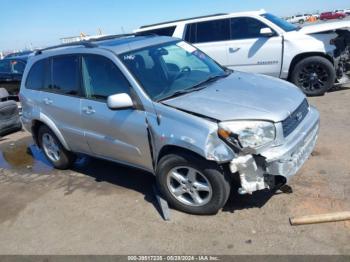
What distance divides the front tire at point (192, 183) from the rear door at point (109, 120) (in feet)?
1.13

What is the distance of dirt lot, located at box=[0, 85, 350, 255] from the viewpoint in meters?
3.46

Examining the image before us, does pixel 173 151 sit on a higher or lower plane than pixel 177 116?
lower

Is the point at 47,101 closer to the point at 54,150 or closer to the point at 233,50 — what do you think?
the point at 54,150

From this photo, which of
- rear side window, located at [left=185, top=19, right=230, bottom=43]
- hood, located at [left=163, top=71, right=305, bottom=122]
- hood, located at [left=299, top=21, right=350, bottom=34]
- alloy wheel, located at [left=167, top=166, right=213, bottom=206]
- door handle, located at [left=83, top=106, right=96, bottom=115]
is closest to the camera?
hood, located at [left=163, top=71, right=305, bottom=122]

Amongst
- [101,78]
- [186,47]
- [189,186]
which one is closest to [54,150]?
[101,78]

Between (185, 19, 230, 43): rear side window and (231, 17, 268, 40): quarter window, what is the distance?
0.45ft

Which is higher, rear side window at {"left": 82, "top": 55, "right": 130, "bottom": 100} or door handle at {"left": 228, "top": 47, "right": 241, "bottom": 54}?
rear side window at {"left": 82, "top": 55, "right": 130, "bottom": 100}

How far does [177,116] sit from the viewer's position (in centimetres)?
372

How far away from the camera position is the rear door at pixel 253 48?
8.24 metres

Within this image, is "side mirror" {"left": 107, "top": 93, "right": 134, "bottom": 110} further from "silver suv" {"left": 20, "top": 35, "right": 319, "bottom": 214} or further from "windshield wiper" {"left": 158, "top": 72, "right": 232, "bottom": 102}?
"windshield wiper" {"left": 158, "top": 72, "right": 232, "bottom": 102}

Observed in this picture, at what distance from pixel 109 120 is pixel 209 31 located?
204 inches

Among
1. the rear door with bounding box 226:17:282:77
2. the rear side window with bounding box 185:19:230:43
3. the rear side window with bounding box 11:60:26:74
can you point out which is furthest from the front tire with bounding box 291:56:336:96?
the rear side window with bounding box 11:60:26:74

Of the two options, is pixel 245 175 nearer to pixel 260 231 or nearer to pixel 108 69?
pixel 260 231

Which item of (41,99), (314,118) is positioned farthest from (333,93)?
(41,99)
